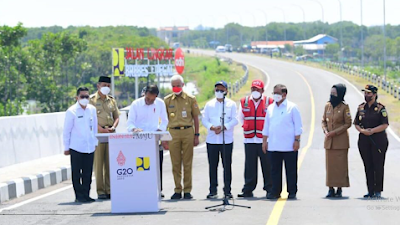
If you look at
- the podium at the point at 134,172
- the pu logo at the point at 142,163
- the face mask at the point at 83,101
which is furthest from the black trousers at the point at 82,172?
the pu logo at the point at 142,163

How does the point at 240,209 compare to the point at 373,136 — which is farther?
the point at 373,136

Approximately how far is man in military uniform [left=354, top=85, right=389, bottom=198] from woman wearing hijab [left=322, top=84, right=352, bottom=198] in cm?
26

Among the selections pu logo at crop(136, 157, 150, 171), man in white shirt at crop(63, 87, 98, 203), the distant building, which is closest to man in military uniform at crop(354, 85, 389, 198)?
pu logo at crop(136, 157, 150, 171)

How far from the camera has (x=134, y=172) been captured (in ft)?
35.5

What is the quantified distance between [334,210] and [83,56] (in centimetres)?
8305

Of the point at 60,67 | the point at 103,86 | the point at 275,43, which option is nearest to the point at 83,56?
the point at 60,67

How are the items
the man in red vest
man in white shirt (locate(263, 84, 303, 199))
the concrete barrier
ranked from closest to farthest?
man in white shirt (locate(263, 84, 303, 199)) → the man in red vest → the concrete barrier

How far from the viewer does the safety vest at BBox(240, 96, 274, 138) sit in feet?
41.1

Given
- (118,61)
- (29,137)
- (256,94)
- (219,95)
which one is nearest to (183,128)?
(219,95)

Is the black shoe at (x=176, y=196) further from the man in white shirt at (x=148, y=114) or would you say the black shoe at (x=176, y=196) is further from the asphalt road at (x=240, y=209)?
the man in white shirt at (x=148, y=114)

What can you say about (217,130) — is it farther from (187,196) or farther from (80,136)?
(80,136)

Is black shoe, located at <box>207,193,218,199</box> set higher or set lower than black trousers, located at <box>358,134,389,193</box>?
lower

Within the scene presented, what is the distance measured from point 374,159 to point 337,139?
2.15 feet

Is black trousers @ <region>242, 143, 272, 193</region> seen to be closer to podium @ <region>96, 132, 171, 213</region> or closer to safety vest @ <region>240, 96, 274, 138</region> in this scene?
safety vest @ <region>240, 96, 274, 138</region>
